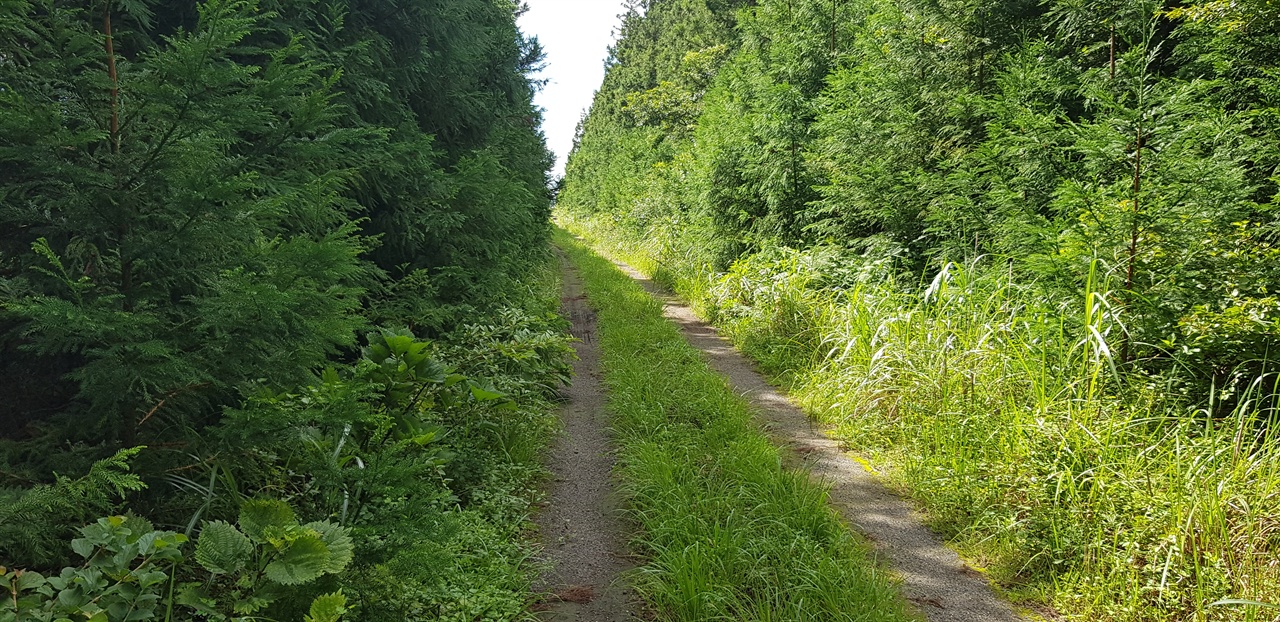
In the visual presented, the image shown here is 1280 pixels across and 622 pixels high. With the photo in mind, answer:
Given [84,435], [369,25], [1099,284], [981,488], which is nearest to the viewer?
[84,435]

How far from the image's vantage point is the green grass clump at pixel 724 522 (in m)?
2.92

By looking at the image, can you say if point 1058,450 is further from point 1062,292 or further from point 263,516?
point 263,516

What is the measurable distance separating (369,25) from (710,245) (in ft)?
26.6

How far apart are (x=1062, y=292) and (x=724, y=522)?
3.01 m

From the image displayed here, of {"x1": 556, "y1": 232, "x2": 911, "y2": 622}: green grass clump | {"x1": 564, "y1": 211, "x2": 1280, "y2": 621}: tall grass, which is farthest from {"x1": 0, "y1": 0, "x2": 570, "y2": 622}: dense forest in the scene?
{"x1": 564, "y1": 211, "x2": 1280, "y2": 621}: tall grass

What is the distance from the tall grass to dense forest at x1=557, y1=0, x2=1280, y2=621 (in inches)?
0.6

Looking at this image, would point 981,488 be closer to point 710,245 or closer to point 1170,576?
point 1170,576

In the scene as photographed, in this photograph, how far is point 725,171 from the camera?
12.0 metres

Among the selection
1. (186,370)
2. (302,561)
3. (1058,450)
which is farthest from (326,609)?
(1058,450)

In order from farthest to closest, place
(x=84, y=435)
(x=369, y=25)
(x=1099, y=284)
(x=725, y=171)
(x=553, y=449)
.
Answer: (x=725, y=171) < (x=369, y=25) < (x=553, y=449) < (x=1099, y=284) < (x=84, y=435)

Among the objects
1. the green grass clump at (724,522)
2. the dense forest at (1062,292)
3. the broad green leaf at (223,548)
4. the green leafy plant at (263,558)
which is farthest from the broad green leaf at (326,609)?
the dense forest at (1062,292)

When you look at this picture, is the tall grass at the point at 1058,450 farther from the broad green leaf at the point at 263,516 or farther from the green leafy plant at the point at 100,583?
the green leafy plant at the point at 100,583

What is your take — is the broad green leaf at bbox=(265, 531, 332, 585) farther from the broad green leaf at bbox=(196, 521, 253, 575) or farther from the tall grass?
the tall grass

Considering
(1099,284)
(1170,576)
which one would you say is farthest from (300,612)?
(1099,284)
